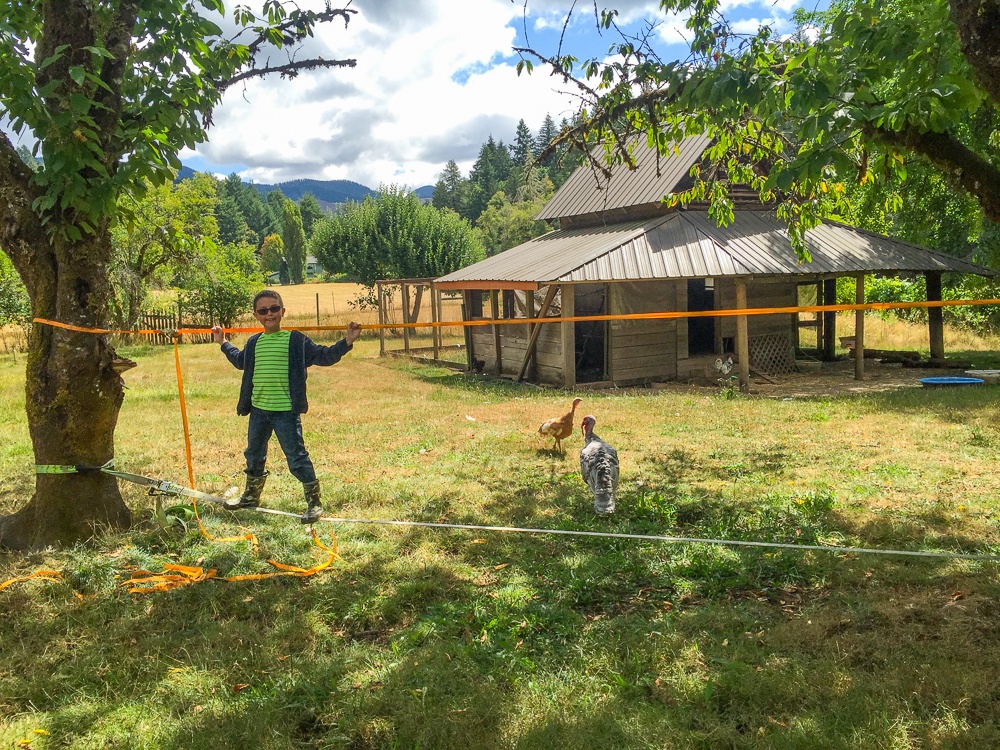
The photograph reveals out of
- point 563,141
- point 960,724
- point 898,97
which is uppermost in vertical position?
point 563,141

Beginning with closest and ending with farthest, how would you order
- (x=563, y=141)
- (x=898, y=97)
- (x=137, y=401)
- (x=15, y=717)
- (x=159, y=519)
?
1. (x=15, y=717)
2. (x=898, y=97)
3. (x=159, y=519)
4. (x=563, y=141)
5. (x=137, y=401)

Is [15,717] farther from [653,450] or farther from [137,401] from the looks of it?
[137,401]

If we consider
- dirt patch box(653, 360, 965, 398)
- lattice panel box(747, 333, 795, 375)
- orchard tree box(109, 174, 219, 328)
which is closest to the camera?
dirt patch box(653, 360, 965, 398)

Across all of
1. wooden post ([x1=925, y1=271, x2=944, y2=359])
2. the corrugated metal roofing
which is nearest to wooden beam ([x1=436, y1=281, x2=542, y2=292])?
the corrugated metal roofing

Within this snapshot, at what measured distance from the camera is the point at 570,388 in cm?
1542

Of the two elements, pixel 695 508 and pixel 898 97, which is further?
pixel 695 508

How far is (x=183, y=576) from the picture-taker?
5055 millimetres

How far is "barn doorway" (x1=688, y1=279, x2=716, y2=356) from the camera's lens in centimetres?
1814

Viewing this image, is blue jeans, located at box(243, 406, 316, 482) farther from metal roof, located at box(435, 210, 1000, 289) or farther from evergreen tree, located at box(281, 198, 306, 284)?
evergreen tree, located at box(281, 198, 306, 284)

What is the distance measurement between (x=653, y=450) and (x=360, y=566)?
16.1ft

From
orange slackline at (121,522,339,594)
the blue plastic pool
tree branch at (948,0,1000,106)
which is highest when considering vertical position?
tree branch at (948,0,1000,106)

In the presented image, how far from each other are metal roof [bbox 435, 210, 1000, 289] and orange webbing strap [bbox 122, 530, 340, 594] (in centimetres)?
1009

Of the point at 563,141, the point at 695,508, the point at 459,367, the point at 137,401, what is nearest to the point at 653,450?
the point at 695,508

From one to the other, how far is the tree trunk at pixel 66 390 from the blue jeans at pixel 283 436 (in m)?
1.14
